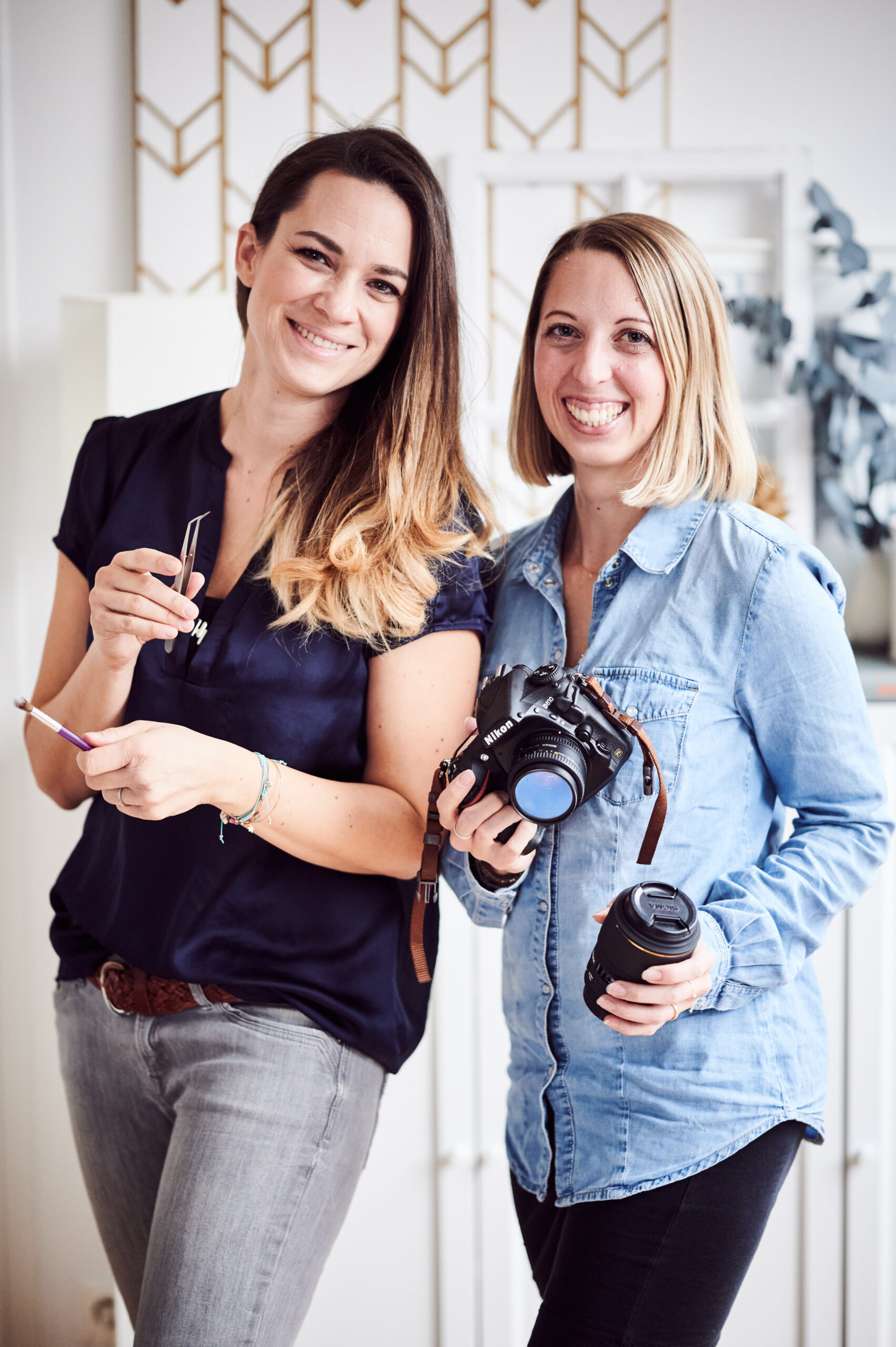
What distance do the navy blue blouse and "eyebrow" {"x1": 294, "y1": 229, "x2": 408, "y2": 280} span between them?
0.31m

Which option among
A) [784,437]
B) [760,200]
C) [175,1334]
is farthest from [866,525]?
[175,1334]

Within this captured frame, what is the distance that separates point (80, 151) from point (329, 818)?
1.46 m

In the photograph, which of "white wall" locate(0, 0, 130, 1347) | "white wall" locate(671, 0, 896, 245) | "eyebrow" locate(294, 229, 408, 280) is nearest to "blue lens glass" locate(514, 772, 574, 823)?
"eyebrow" locate(294, 229, 408, 280)

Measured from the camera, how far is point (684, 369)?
3.27 feet

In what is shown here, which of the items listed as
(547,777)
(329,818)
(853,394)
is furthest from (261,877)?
(853,394)

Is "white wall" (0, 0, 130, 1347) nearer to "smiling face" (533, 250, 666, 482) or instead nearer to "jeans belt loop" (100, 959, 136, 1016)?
"jeans belt loop" (100, 959, 136, 1016)

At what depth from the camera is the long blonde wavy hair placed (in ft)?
3.30

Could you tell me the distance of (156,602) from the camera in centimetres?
90

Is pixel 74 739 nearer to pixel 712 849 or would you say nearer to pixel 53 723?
pixel 53 723

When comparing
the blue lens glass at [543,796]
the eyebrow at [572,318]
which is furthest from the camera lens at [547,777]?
the eyebrow at [572,318]

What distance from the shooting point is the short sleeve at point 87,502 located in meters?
1.13

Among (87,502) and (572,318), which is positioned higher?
(572,318)

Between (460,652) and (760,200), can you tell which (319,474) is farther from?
(760,200)

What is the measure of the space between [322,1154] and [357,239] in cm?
91
